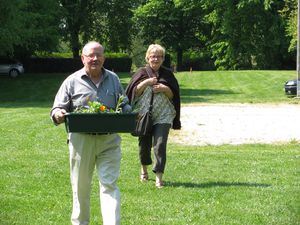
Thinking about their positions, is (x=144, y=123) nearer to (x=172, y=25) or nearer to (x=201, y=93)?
(x=201, y=93)

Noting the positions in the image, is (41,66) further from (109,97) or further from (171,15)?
(109,97)

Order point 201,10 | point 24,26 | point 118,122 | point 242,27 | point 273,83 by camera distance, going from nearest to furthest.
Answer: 1. point 118,122
2. point 24,26
3. point 273,83
4. point 242,27
5. point 201,10

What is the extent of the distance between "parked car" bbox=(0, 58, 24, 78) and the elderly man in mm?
41714

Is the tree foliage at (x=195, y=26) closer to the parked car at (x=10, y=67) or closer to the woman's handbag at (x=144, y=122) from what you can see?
the parked car at (x=10, y=67)

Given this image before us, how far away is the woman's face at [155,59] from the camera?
27.6 ft

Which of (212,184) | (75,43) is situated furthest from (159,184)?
(75,43)

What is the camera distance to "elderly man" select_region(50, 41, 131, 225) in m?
5.83

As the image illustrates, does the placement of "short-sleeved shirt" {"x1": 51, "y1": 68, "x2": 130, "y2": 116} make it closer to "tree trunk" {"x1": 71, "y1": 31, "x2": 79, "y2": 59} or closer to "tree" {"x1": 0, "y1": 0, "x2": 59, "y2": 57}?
"tree" {"x1": 0, "y1": 0, "x2": 59, "y2": 57}

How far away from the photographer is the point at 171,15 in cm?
6216

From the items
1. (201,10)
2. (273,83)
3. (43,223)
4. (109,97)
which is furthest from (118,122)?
(201,10)

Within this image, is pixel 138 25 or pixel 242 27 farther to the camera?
pixel 138 25

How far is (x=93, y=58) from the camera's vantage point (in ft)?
19.1

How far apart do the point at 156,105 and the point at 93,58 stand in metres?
2.94

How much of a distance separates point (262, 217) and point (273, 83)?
3244 cm
